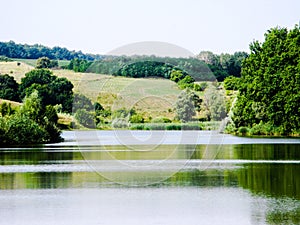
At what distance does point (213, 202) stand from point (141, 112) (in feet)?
198

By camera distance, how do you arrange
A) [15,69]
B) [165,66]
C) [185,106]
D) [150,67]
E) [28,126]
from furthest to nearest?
[15,69], [185,106], [150,67], [165,66], [28,126]

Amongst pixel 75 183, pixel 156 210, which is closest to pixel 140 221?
pixel 156 210

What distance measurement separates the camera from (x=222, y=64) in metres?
102

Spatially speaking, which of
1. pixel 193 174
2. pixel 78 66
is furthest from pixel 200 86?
pixel 193 174

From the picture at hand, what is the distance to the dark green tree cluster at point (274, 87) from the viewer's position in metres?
61.9

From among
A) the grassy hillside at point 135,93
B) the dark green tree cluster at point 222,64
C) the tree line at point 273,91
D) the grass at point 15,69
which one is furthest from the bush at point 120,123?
the grass at point 15,69

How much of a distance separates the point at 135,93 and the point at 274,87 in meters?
Answer: 17.0

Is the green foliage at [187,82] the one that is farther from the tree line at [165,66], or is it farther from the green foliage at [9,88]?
the green foliage at [9,88]

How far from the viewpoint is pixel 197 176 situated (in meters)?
24.7

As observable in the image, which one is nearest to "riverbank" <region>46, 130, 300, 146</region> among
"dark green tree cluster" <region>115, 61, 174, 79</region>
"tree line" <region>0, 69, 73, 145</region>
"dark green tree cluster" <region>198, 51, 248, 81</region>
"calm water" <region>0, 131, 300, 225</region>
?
"tree line" <region>0, 69, 73, 145</region>

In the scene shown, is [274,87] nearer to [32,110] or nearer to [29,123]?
[32,110]

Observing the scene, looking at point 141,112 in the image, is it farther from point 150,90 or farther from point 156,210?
point 156,210

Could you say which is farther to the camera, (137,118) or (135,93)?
(137,118)

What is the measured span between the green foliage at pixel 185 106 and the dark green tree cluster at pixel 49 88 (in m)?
16.3
